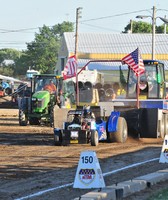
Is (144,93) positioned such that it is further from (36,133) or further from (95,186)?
(95,186)

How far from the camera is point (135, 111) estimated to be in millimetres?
22328

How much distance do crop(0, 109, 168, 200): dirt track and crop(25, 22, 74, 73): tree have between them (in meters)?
100

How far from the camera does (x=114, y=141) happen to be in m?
21.2

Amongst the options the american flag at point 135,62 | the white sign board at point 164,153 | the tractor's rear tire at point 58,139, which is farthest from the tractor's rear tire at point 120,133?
the white sign board at point 164,153

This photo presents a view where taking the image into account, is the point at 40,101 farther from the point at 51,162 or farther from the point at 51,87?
the point at 51,162

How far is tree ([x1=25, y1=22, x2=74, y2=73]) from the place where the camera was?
5003 inches

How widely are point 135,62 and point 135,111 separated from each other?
180 cm

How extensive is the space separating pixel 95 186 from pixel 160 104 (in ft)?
41.4

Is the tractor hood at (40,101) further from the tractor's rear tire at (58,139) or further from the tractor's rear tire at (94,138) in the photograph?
the tractor's rear tire at (94,138)

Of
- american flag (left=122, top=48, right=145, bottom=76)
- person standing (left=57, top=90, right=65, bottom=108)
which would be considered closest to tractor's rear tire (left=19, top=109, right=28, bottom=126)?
person standing (left=57, top=90, right=65, bottom=108)

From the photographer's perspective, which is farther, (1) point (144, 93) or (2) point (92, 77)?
(2) point (92, 77)

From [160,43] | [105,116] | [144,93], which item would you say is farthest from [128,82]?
[160,43]

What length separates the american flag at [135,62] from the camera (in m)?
22.6

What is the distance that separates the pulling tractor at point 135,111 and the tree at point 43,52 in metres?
96.6
